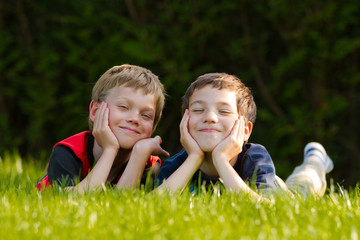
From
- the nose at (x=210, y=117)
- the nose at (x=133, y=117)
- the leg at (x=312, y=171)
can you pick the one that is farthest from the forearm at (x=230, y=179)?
the leg at (x=312, y=171)

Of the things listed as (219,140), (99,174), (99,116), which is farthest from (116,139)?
(219,140)

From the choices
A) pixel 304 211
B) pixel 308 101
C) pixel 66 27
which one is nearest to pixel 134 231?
pixel 304 211

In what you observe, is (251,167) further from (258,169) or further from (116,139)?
(116,139)

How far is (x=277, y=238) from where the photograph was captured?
189 cm

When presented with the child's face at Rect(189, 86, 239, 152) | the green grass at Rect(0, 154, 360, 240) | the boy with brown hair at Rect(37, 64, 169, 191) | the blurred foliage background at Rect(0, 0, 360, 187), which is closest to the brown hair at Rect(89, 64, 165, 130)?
the boy with brown hair at Rect(37, 64, 169, 191)

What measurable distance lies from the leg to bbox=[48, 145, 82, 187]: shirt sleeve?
185 cm

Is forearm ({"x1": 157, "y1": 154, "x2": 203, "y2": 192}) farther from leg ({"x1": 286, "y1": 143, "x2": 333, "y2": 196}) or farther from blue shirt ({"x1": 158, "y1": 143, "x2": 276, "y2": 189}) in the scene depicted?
leg ({"x1": 286, "y1": 143, "x2": 333, "y2": 196})

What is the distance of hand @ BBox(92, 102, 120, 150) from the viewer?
10.7 ft

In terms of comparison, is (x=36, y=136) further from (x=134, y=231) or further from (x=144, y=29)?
(x=134, y=231)

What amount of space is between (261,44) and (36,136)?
3.17m

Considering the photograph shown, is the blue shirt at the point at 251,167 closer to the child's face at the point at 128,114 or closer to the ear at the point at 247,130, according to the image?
the ear at the point at 247,130

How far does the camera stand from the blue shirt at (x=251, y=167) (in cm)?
305

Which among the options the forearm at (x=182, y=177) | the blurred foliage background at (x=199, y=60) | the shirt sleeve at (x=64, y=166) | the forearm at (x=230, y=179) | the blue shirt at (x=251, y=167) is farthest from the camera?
the blurred foliage background at (x=199, y=60)

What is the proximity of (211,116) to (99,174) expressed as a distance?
787mm
